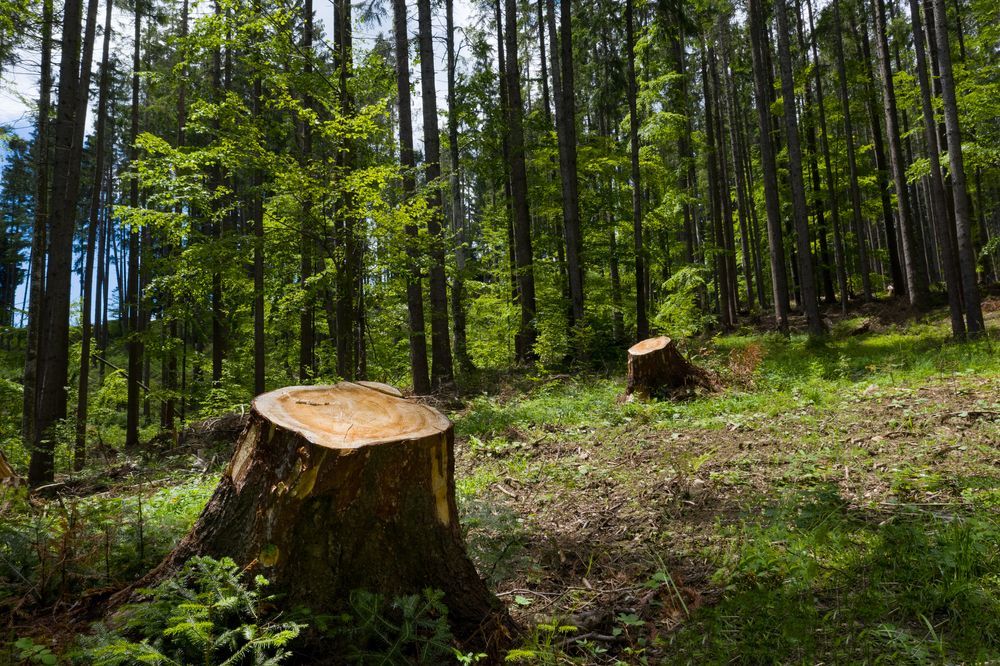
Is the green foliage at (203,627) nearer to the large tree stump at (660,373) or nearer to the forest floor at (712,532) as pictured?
the forest floor at (712,532)

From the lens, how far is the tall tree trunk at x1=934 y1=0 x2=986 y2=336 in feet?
31.9

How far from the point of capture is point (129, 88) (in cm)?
1861

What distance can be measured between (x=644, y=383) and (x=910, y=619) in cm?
610

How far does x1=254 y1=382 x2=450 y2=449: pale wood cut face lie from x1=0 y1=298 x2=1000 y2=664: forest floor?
3.46 feet

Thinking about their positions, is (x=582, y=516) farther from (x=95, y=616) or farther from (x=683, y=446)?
(x=95, y=616)

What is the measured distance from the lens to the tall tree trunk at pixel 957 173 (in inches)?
383

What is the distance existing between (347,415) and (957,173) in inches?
475

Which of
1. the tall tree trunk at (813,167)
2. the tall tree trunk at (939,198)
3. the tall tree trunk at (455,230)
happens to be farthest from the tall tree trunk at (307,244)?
the tall tree trunk at (813,167)

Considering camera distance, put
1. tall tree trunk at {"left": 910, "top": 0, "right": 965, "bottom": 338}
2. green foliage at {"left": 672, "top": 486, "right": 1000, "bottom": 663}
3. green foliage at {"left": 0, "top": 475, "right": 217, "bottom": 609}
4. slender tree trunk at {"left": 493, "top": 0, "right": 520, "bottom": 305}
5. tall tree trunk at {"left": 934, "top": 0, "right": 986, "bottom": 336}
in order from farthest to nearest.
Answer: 1. slender tree trunk at {"left": 493, "top": 0, "right": 520, "bottom": 305}
2. tall tree trunk at {"left": 910, "top": 0, "right": 965, "bottom": 338}
3. tall tree trunk at {"left": 934, "top": 0, "right": 986, "bottom": 336}
4. green foliage at {"left": 0, "top": 475, "right": 217, "bottom": 609}
5. green foliage at {"left": 672, "top": 486, "right": 1000, "bottom": 663}

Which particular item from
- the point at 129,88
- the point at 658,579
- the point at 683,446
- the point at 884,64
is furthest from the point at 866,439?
the point at 129,88

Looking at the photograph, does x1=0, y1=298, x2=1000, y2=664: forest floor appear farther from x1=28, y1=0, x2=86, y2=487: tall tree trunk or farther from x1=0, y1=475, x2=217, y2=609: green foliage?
x1=28, y1=0, x2=86, y2=487: tall tree trunk

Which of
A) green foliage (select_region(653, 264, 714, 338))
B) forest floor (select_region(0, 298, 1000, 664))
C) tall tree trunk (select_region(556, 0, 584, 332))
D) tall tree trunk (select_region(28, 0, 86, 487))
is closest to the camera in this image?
forest floor (select_region(0, 298, 1000, 664))

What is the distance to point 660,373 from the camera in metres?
8.51

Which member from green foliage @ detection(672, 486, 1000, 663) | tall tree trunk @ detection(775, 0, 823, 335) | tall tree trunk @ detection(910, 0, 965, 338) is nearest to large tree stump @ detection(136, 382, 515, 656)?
green foliage @ detection(672, 486, 1000, 663)
